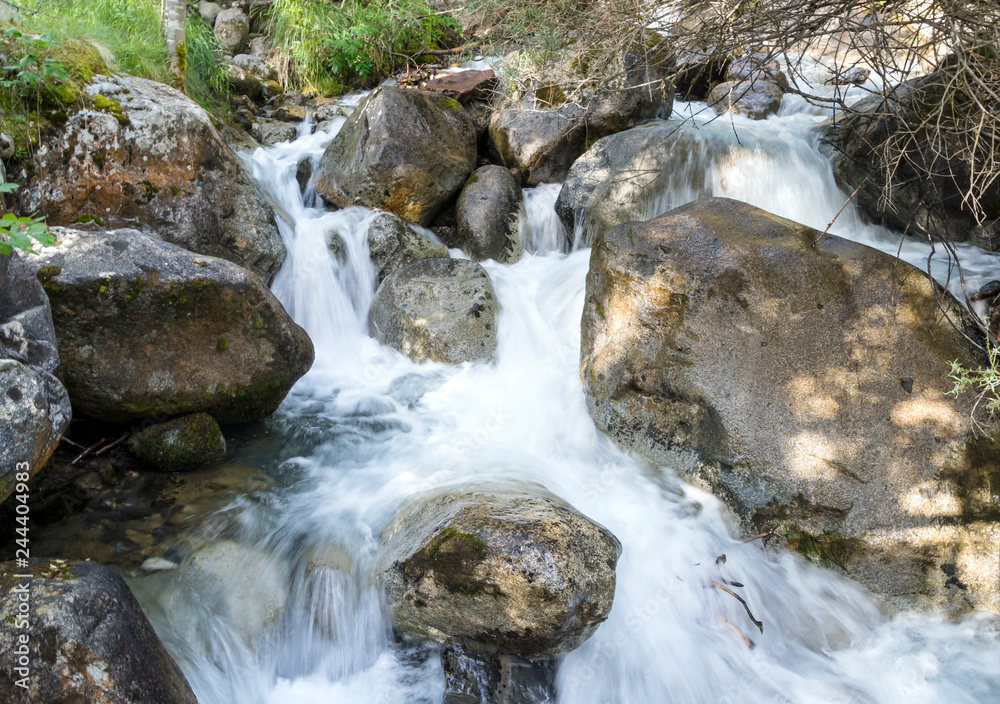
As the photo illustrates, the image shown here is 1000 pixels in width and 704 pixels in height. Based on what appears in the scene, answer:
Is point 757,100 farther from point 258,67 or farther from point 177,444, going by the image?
point 177,444

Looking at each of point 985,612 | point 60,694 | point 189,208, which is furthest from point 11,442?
point 985,612

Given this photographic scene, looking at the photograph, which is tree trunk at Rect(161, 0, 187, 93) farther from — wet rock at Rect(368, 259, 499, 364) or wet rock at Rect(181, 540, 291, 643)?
wet rock at Rect(181, 540, 291, 643)

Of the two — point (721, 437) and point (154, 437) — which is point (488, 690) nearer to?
point (721, 437)

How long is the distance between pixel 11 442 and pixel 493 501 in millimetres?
1957

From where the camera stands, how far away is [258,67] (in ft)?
32.0

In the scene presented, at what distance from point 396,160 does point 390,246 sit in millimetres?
1067

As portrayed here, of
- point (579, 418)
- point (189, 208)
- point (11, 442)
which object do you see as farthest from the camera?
point (189, 208)

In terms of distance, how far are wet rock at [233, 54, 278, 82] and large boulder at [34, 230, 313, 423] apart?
23.2ft

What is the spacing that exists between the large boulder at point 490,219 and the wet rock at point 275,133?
2.88 metres

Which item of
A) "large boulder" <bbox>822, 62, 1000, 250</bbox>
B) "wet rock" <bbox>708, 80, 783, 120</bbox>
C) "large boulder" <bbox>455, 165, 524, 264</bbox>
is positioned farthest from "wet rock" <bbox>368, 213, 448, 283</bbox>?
"wet rock" <bbox>708, 80, 783, 120</bbox>

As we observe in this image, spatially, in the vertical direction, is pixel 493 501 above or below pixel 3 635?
below

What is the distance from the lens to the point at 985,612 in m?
3.02

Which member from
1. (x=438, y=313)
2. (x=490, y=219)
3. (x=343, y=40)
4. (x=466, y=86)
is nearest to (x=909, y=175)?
(x=490, y=219)

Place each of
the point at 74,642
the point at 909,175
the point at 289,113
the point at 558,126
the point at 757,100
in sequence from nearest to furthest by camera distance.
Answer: the point at 74,642 → the point at 909,175 → the point at 558,126 → the point at 757,100 → the point at 289,113
